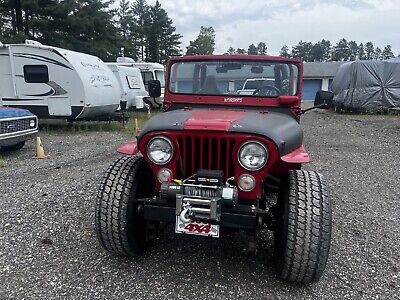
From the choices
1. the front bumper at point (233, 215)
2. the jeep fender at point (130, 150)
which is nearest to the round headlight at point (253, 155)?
the front bumper at point (233, 215)

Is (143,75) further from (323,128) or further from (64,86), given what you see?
(323,128)

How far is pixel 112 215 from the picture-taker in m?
3.10

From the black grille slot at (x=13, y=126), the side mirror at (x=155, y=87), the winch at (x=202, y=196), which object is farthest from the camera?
the black grille slot at (x=13, y=126)

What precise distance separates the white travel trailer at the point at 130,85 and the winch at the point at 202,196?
1336cm

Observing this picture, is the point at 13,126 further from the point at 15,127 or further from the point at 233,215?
the point at 233,215

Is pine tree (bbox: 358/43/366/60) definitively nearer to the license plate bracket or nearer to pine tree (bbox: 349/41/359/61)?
pine tree (bbox: 349/41/359/61)

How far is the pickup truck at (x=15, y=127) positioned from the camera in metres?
7.70

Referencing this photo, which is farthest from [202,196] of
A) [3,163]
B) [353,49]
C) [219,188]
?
[353,49]

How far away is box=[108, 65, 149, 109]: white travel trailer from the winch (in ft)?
43.8

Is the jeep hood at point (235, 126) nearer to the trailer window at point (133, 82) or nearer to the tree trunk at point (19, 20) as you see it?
the trailer window at point (133, 82)

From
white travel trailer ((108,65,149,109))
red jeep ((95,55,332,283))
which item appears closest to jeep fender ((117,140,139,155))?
red jeep ((95,55,332,283))

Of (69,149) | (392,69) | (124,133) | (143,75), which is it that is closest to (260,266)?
(69,149)

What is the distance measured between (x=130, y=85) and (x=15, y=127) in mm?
8693

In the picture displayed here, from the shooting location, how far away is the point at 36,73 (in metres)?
11.1
